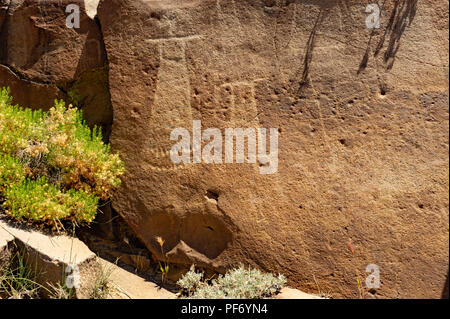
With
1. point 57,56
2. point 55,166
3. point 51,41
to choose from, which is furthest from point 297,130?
point 51,41

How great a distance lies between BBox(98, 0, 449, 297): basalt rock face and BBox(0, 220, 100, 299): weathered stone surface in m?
0.67

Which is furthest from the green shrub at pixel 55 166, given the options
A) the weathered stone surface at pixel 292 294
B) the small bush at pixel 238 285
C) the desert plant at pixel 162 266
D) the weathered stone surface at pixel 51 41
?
the weathered stone surface at pixel 292 294

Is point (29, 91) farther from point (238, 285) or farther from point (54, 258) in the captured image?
point (238, 285)

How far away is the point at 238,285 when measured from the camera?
417 centimetres

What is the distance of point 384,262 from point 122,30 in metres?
3.15

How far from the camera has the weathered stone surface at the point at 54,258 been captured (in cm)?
408

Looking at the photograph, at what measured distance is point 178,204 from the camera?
15.1 ft

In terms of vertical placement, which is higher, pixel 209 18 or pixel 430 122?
pixel 209 18

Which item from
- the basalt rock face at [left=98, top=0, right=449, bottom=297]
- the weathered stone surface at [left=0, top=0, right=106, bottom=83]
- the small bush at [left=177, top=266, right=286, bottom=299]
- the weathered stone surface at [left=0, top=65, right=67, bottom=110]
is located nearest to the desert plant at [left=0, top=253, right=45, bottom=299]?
the basalt rock face at [left=98, top=0, right=449, bottom=297]

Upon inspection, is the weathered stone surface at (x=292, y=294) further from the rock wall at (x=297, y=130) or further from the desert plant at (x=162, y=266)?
the desert plant at (x=162, y=266)
